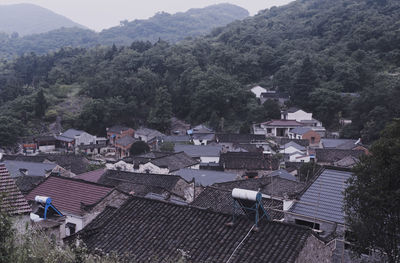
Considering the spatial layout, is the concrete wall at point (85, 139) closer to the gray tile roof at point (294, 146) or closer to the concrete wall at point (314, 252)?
the gray tile roof at point (294, 146)

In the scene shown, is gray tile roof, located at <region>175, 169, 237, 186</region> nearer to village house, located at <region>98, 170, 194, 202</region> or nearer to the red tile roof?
village house, located at <region>98, 170, 194, 202</region>

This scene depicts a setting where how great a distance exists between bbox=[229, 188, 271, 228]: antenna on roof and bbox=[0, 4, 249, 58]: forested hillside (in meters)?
138

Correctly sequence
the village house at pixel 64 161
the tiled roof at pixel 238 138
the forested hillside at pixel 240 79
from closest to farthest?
1. the village house at pixel 64 161
2. the tiled roof at pixel 238 138
3. the forested hillside at pixel 240 79

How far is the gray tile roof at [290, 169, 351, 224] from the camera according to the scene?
35.3 feet

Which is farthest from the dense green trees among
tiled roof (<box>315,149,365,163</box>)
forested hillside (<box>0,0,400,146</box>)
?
forested hillside (<box>0,0,400,146</box>)

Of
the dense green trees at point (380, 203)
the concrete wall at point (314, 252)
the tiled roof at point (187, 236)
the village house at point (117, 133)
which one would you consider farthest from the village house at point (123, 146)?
the concrete wall at point (314, 252)

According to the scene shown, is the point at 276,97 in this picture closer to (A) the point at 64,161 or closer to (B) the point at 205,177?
(A) the point at 64,161

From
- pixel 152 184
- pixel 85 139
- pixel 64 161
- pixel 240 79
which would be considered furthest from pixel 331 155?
→ pixel 240 79

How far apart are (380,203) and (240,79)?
60222 millimetres

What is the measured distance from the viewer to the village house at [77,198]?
516 inches

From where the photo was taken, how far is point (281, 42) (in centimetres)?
8069

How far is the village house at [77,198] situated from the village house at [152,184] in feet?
16.5

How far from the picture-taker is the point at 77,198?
14.1m

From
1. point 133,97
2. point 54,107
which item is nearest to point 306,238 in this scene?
point 133,97
